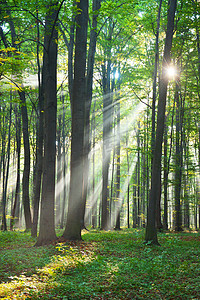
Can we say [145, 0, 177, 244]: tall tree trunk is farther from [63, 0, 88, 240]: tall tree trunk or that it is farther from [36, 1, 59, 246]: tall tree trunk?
[36, 1, 59, 246]: tall tree trunk

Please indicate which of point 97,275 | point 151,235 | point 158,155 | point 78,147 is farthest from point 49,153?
point 97,275

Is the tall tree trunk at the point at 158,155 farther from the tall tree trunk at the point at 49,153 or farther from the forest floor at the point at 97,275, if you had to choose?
the tall tree trunk at the point at 49,153

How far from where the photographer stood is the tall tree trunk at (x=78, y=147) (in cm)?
900

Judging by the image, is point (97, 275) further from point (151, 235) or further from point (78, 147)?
point (78, 147)

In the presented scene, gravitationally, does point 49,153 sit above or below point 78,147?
below

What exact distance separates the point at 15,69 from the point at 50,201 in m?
4.78

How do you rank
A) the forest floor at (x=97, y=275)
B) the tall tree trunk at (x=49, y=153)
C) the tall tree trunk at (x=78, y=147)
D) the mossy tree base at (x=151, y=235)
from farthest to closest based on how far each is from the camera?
the mossy tree base at (x=151, y=235)
the tall tree trunk at (x=78, y=147)
the tall tree trunk at (x=49, y=153)
the forest floor at (x=97, y=275)

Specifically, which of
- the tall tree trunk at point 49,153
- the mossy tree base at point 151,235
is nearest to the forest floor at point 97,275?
the tall tree trunk at point 49,153

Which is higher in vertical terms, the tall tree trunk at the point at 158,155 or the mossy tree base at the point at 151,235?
the tall tree trunk at the point at 158,155

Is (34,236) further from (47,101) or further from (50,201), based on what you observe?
(47,101)

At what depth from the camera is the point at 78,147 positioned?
9352 millimetres

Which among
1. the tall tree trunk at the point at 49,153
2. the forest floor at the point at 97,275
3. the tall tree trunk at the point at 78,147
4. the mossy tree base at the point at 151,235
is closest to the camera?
the forest floor at the point at 97,275

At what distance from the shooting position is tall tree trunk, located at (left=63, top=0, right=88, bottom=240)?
9.00 meters

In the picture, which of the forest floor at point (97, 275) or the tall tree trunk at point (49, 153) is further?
the tall tree trunk at point (49, 153)
